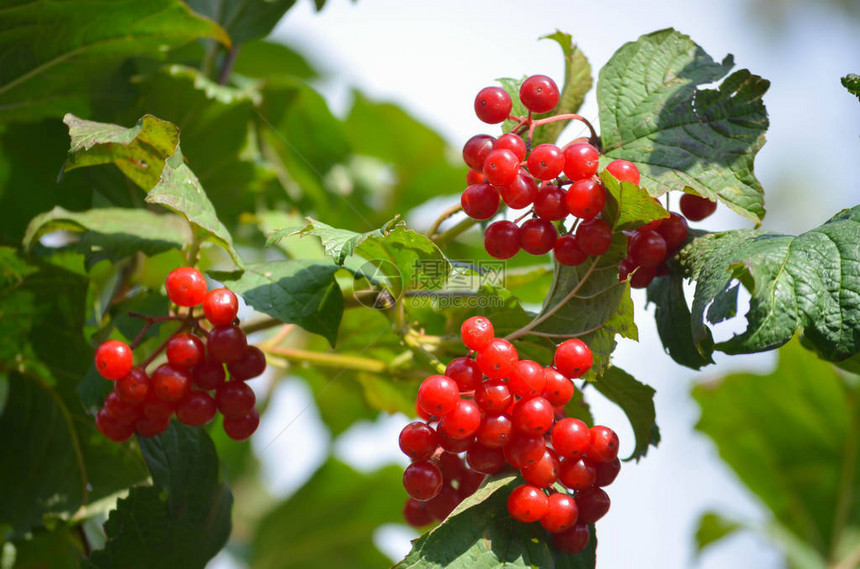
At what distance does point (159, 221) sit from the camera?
109 centimetres

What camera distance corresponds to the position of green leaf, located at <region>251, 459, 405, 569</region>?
1775 millimetres

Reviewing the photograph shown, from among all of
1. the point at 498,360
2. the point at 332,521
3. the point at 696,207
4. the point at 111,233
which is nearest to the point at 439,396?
the point at 498,360

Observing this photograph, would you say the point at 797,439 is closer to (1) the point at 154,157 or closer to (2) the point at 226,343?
(2) the point at 226,343

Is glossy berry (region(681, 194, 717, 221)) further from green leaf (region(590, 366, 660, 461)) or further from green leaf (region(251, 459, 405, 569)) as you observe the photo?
green leaf (region(251, 459, 405, 569))

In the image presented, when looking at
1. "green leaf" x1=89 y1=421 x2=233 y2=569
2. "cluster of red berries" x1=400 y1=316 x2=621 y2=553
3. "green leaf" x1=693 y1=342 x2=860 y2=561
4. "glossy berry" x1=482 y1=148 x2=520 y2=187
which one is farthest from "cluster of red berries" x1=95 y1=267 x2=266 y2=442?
"green leaf" x1=693 y1=342 x2=860 y2=561

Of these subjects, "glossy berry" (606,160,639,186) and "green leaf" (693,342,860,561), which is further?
"green leaf" (693,342,860,561)

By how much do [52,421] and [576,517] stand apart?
A: 0.78m

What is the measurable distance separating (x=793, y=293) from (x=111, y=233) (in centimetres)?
84

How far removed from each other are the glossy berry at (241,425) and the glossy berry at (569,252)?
417 mm

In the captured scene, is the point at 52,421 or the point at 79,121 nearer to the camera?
the point at 79,121

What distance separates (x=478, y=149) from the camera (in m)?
0.84

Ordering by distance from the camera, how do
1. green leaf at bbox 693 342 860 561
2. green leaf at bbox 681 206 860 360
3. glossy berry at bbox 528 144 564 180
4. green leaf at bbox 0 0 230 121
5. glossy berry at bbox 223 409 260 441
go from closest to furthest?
1. green leaf at bbox 681 206 860 360
2. glossy berry at bbox 528 144 564 180
3. glossy berry at bbox 223 409 260 441
4. green leaf at bbox 0 0 230 121
5. green leaf at bbox 693 342 860 561

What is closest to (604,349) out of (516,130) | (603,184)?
(603,184)

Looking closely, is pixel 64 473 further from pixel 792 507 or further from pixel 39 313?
pixel 792 507
